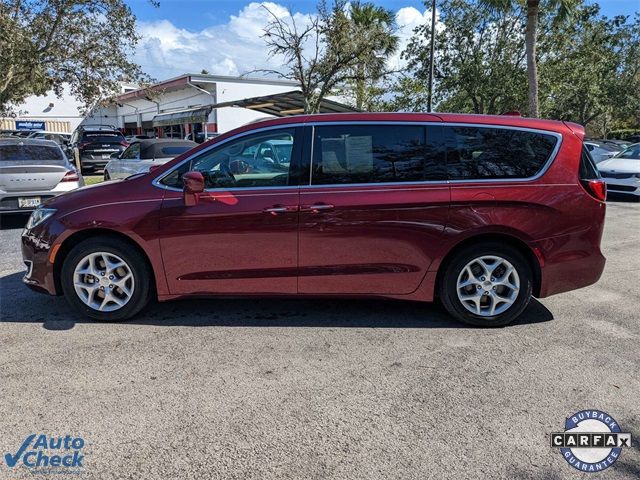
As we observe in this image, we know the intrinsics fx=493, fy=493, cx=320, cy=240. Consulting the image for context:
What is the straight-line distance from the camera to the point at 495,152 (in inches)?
163

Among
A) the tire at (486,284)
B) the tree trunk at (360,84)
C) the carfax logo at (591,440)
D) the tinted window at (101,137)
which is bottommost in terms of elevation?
the carfax logo at (591,440)

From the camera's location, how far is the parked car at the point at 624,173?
12297 mm

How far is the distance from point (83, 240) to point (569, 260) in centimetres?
414

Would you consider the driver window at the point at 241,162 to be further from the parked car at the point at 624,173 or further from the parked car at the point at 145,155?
the parked car at the point at 624,173

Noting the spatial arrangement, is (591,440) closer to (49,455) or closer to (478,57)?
(49,455)

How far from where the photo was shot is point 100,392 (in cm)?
315

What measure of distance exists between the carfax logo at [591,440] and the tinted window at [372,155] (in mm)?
2062

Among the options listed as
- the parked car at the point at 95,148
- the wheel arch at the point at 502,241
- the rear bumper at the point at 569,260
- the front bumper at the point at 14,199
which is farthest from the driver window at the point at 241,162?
the parked car at the point at 95,148

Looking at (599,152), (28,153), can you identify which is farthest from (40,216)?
(599,152)

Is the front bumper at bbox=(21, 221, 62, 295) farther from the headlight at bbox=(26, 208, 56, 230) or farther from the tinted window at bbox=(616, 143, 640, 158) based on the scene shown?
the tinted window at bbox=(616, 143, 640, 158)

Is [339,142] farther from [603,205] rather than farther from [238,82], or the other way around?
[238,82]

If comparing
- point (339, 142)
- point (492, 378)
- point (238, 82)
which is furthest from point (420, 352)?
point (238, 82)

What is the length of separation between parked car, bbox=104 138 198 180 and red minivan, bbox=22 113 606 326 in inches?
274

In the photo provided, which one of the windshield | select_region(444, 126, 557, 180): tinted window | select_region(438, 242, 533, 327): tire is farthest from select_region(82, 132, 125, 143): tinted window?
select_region(438, 242, 533, 327): tire
